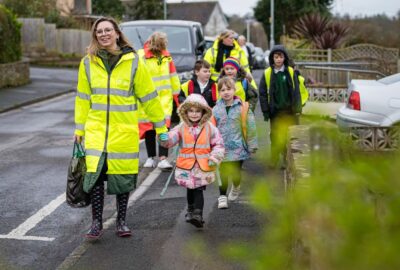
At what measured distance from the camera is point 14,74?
22625 millimetres

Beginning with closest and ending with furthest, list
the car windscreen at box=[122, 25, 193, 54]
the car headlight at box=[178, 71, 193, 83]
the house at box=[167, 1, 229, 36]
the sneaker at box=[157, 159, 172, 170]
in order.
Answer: the sneaker at box=[157, 159, 172, 170] → the car headlight at box=[178, 71, 193, 83] → the car windscreen at box=[122, 25, 193, 54] → the house at box=[167, 1, 229, 36]

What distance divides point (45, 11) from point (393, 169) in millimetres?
39804

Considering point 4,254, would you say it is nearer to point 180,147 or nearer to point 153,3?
point 180,147

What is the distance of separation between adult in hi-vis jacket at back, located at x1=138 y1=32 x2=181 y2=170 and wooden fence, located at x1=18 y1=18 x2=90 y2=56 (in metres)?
25.8

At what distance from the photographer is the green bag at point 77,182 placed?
6.06 m

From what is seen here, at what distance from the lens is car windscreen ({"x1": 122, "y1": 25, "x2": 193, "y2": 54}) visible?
15.1 meters

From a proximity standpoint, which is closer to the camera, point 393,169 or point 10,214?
point 393,169

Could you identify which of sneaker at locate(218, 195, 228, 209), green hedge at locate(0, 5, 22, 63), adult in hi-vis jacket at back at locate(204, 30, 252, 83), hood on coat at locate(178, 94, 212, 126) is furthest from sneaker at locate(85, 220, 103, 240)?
green hedge at locate(0, 5, 22, 63)

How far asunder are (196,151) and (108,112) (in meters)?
0.95

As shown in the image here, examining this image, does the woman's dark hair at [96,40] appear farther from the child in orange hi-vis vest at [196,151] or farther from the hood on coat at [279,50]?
the hood on coat at [279,50]

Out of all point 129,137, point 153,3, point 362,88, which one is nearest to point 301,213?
point 129,137

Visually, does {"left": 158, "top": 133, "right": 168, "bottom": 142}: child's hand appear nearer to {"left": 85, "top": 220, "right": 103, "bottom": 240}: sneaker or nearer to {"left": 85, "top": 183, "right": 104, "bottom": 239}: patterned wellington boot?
{"left": 85, "top": 183, "right": 104, "bottom": 239}: patterned wellington boot

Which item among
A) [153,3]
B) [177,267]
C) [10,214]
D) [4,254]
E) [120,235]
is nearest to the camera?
[177,267]

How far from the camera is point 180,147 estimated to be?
6.59 m
